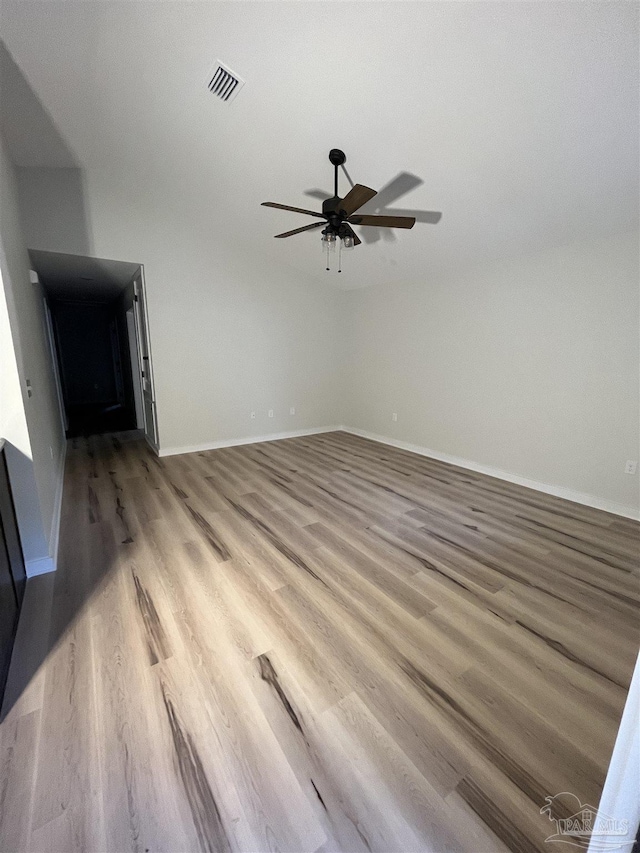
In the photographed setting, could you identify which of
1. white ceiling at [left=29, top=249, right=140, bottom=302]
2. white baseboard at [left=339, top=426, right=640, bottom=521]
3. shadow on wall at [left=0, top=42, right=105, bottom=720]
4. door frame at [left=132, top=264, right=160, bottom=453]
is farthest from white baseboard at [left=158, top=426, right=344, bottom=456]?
white ceiling at [left=29, top=249, right=140, bottom=302]

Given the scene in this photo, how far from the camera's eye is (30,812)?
1.03 m

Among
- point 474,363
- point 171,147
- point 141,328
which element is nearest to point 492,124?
point 474,363

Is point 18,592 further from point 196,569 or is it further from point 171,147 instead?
point 171,147

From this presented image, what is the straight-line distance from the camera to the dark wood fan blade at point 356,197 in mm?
2070

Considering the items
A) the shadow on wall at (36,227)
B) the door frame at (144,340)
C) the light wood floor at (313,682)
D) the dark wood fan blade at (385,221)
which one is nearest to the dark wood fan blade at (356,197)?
the dark wood fan blade at (385,221)

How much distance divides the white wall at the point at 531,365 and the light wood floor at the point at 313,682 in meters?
0.82

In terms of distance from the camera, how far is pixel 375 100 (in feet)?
7.52

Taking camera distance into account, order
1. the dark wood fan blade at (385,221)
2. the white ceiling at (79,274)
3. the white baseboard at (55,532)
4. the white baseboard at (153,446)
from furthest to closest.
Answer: the white baseboard at (153,446) → the white ceiling at (79,274) → the dark wood fan blade at (385,221) → the white baseboard at (55,532)

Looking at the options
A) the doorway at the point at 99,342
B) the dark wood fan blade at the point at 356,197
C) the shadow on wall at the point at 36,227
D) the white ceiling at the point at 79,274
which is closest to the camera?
the shadow on wall at the point at 36,227

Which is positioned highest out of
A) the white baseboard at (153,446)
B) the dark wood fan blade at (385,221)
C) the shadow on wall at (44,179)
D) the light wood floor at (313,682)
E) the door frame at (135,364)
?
the shadow on wall at (44,179)

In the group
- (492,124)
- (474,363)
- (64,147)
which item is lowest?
(474,363)

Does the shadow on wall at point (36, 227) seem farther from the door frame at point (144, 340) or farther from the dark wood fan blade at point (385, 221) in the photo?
the dark wood fan blade at point (385, 221)

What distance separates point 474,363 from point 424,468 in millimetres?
1367

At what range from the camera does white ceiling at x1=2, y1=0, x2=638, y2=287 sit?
1.82 metres
